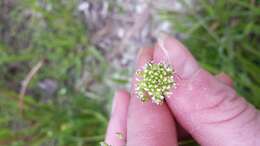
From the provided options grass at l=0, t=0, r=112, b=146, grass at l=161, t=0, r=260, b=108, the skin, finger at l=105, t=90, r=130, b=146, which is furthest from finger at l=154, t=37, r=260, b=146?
grass at l=0, t=0, r=112, b=146

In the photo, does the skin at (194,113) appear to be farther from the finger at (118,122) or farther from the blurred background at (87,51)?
the blurred background at (87,51)

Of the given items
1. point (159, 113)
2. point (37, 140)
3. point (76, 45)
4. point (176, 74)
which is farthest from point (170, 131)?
point (76, 45)

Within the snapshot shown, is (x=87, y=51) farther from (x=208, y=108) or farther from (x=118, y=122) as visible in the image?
(x=208, y=108)

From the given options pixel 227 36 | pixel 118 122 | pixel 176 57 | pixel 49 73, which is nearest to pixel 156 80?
pixel 176 57

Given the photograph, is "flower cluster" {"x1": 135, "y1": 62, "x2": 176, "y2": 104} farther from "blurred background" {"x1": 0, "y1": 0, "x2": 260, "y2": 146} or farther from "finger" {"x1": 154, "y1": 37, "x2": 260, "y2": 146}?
"blurred background" {"x1": 0, "y1": 0, "x2": 260, "y2": 146}

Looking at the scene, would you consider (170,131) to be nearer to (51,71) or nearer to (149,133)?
(149,133)

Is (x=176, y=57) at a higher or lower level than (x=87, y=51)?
lower

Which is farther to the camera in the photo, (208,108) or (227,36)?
(227,36)
